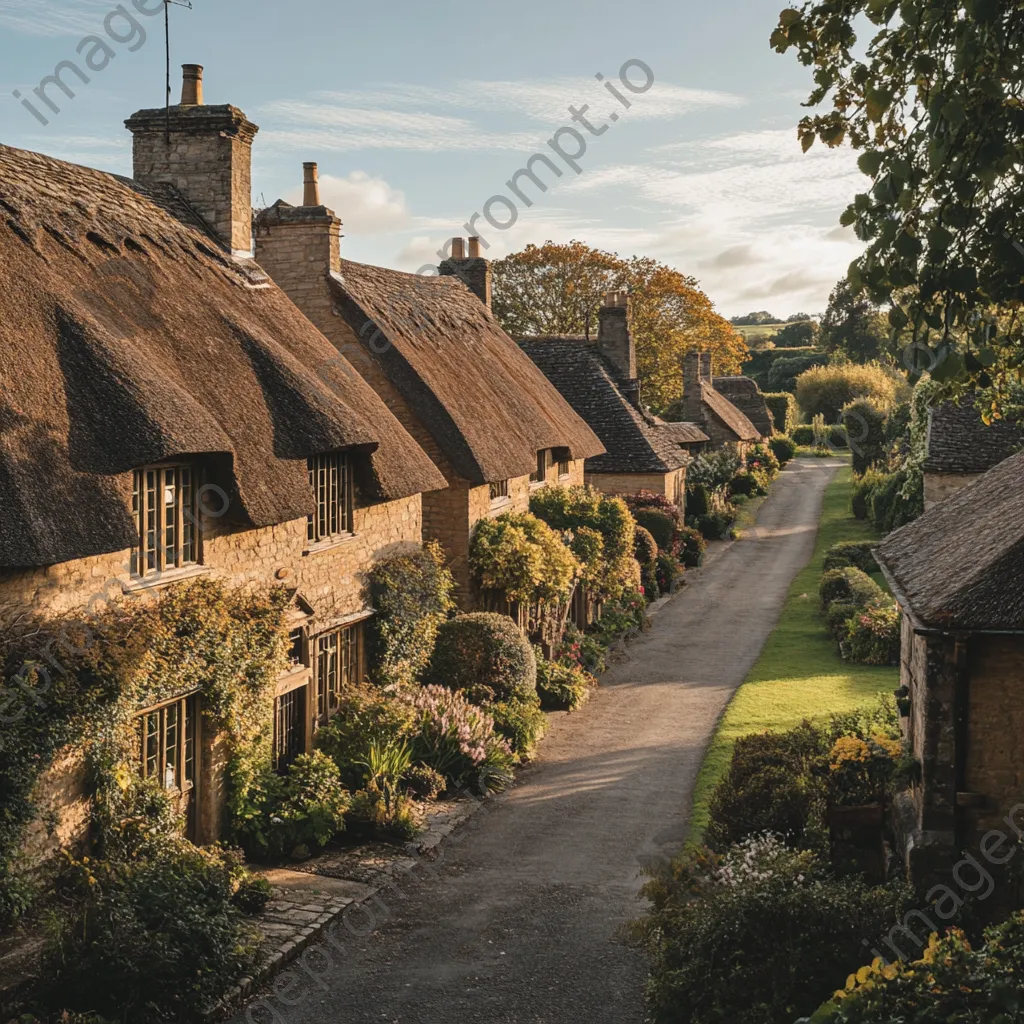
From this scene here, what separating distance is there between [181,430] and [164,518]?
1.08 metres

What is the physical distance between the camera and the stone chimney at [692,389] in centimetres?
5397

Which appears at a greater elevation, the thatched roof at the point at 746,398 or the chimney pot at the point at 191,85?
the chimney pot at the point at 191,85

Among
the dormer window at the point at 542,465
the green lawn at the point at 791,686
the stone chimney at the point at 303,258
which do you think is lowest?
the green lawn at the point at 791,686

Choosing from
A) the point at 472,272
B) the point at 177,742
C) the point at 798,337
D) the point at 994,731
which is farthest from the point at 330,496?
the point at 798,337

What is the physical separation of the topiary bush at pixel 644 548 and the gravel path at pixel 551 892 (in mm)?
7809

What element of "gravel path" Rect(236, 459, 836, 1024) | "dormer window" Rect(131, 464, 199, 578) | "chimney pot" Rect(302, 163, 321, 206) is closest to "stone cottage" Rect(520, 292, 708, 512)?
"gravel path" Rect(236, 459, 836, 1024)

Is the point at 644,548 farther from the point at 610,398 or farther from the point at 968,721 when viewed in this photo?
the point at 968,721

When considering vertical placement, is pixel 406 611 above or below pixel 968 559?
below

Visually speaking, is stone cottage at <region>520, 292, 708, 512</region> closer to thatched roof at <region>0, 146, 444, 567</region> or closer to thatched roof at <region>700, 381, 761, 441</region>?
thatched roof at <region>0, 146, 444, 567</region>

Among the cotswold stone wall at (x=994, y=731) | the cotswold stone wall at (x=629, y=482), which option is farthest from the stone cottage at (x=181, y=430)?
the cotswold stone wall at (x=629, y=482)

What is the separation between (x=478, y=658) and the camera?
17922mm

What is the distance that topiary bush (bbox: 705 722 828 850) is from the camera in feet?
39.5

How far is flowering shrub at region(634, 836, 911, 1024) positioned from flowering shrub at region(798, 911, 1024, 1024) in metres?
1.89

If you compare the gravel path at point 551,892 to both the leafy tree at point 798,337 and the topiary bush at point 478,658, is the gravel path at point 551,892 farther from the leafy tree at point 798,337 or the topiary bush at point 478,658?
the leafy tree at point 798,337
